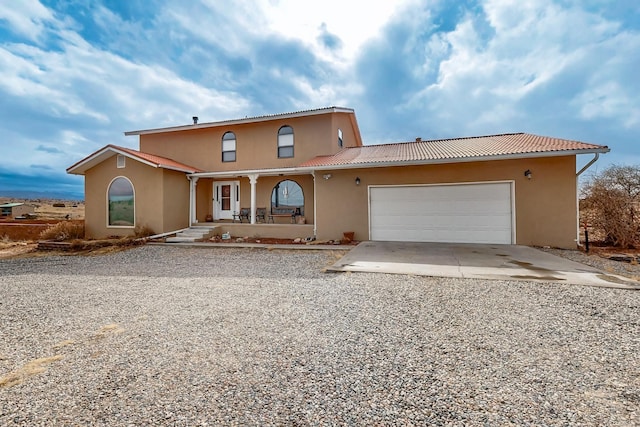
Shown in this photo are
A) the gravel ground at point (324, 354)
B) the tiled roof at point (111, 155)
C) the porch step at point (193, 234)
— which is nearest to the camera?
the gravel ground at point (324, 354)

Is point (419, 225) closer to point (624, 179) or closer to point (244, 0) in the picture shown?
point (624, 179)

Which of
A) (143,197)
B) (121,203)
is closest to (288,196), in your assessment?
(143,197)

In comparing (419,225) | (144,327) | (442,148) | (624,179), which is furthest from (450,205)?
(144,327)

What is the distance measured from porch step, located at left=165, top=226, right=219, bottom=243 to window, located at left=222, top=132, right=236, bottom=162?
416cm

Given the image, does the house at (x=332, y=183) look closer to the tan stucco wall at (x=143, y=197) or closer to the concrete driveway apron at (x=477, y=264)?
the tan stucco wall at (x=143, y=197)

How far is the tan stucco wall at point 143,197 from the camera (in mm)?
12508

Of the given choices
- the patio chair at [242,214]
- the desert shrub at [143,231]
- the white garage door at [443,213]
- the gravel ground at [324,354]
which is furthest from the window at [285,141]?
the gravel ground at [324,354]

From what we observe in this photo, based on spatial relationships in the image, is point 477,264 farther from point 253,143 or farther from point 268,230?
point 253,143

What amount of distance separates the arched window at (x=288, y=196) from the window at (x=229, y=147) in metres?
3.14

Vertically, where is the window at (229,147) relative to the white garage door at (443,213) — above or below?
above

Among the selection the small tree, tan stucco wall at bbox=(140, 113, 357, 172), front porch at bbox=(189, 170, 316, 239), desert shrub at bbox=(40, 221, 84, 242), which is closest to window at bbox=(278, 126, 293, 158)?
tan stucco wall at bbox=(140, 113, 357, 172)

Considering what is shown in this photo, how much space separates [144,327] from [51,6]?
1579cm

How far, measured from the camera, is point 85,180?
1364 centimetres

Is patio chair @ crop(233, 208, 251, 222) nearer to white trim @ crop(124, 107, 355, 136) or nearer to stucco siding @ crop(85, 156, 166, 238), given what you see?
stucco siding @ crop(85, 156, 166, 238)
